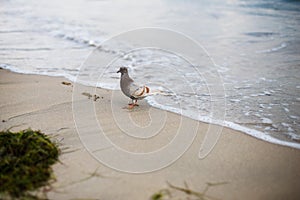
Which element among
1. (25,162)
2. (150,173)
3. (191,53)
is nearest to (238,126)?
(150,173)

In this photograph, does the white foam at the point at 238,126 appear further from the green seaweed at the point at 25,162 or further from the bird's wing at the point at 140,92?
the green seaweed at the point at 25,162

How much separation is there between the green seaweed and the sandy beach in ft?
0.34

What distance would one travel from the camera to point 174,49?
23.6 ft

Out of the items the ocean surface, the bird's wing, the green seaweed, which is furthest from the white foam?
the green seaweed

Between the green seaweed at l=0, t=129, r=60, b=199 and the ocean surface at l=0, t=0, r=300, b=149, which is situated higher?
the ocean surface at l=0, t=0, r=300, b=149

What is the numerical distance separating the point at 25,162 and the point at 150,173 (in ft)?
3.25

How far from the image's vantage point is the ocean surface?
4.07 meters

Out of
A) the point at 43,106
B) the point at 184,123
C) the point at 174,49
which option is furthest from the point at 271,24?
the point at 43,106

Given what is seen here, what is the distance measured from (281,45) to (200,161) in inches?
215

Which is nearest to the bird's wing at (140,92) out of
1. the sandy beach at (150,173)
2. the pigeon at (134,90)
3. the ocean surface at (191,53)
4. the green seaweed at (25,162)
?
the pigeon at (134,90)

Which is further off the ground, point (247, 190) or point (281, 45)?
point (281, 45)

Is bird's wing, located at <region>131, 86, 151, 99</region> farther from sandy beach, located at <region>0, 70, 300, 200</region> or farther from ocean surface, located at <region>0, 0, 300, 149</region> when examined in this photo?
ocean surface, located at <region>0, 0, 300, 149</region>

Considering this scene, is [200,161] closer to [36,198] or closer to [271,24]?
[36,198]

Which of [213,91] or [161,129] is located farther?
[213,91]
